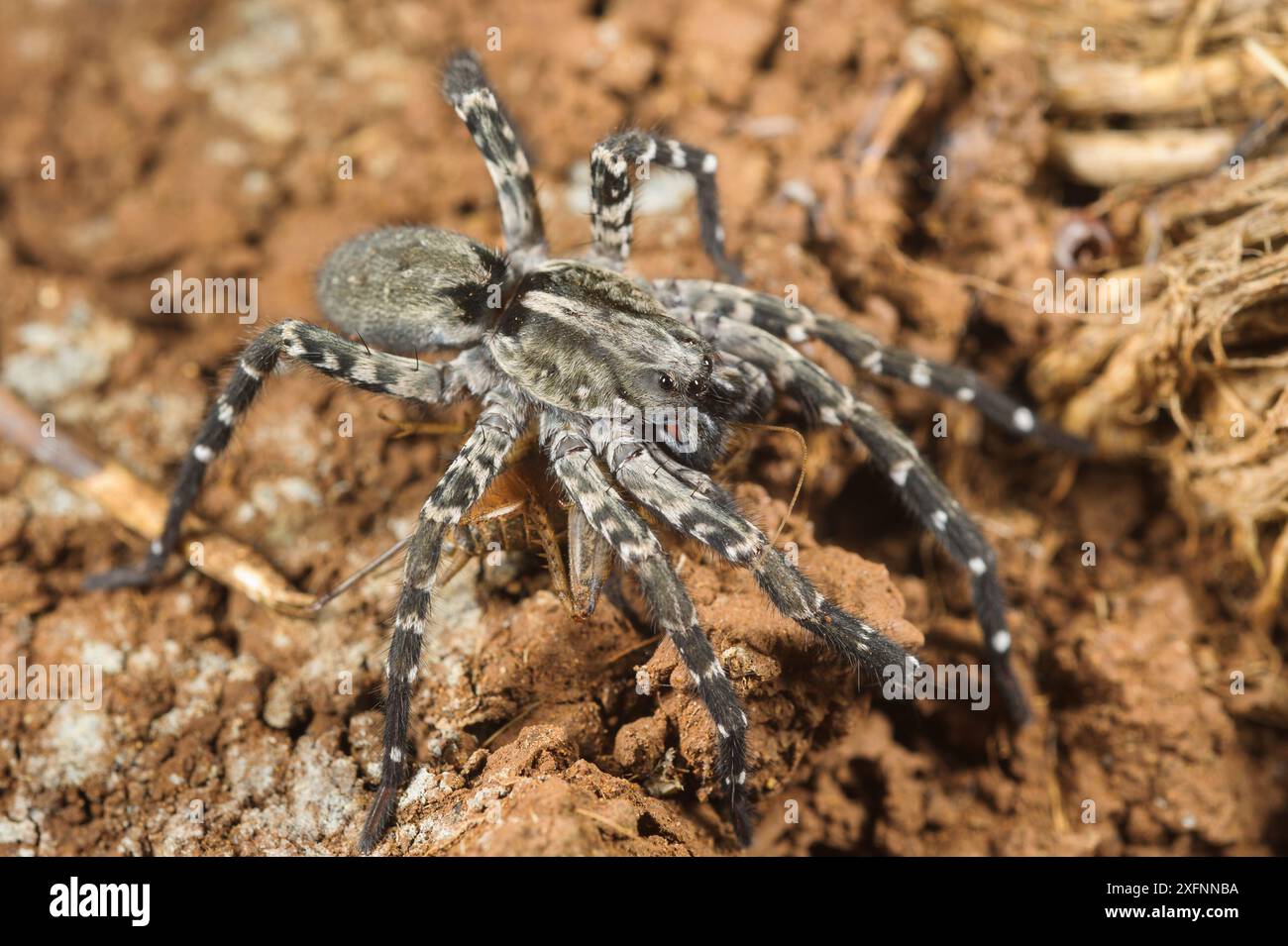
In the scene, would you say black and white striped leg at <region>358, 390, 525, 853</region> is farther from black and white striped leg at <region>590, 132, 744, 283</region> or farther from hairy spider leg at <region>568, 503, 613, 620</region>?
black and white striped leg at <region>590, 132, 744, 283</region>

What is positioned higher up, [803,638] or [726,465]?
[726,465]

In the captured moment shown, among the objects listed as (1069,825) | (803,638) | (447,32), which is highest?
(447,32)

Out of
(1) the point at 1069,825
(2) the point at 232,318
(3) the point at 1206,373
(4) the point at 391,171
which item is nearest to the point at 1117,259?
(3) the point at 1206,373

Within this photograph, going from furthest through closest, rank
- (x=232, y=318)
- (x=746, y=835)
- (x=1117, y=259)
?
1. (x=232, y=318)
2. (x=1117, y=259)
3. (x=746, y=835)

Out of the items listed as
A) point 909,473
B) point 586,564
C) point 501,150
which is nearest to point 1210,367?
point 909,473

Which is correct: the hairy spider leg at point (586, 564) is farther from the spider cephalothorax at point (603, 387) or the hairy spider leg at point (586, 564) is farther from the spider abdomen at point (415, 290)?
the spider abdomen at point (415, 290)

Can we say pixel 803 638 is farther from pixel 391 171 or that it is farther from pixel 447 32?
pixel 447 32

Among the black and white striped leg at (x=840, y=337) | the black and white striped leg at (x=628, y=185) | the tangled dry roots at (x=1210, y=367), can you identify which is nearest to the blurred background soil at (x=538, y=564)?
the tangled dry roots at (x=1210, y=367)
